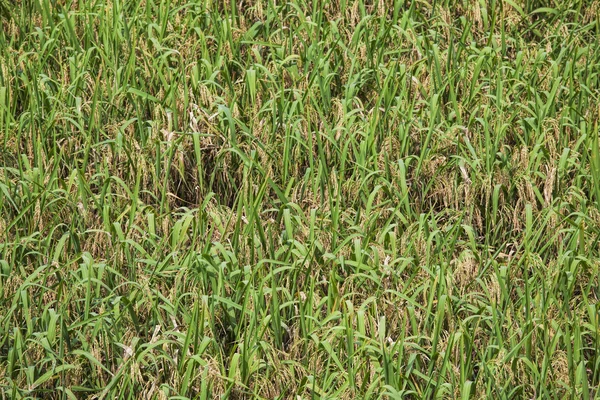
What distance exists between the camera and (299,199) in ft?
12.7

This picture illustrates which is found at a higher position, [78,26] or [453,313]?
[78,26]

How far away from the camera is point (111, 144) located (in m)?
3.95

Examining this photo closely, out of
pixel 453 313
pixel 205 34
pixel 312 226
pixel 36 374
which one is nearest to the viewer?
pixel 36 374

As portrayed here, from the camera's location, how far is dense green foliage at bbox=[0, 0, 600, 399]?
125 inches

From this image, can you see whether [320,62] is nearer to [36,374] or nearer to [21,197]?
[21,197]

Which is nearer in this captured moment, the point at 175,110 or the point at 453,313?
the point at 453,313

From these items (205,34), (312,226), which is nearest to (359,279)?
(312,226)

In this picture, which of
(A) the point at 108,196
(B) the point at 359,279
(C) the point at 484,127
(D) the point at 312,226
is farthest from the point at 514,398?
(A) the point at 108,196

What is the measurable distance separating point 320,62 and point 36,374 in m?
1.90

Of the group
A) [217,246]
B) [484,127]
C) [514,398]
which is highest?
[484,127]

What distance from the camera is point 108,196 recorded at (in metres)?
3.71

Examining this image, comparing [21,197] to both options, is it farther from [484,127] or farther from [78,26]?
[484,127]

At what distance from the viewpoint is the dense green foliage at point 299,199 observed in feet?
10.4

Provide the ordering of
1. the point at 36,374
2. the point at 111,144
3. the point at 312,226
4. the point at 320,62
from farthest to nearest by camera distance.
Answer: the point at 320,62
the point at 111,144
the point at 312,226
the point at 36,374
